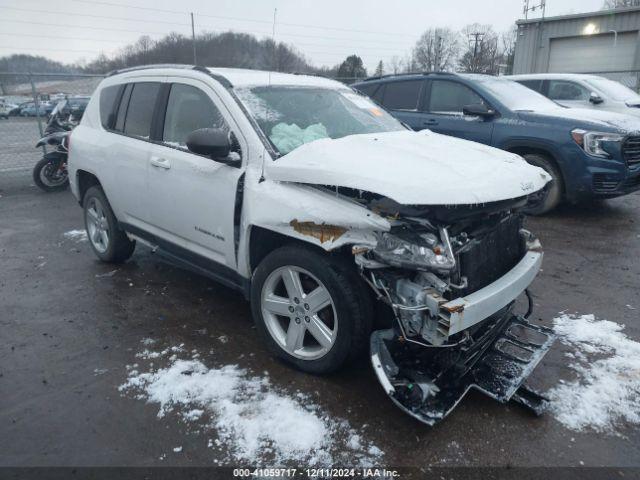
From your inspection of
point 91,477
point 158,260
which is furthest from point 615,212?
point 91,477

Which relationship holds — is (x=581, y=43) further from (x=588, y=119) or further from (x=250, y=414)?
(x=250, y=414)

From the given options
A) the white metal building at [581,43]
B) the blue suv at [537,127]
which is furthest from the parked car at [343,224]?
the white metal building at [581,43]

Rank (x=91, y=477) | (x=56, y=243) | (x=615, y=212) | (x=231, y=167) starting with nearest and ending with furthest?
(x=91, y=477)
(x=231, y=167)
(x=56, y=243)
(x=615, y=212)

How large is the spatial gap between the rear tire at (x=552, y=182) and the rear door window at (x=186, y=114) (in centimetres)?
455

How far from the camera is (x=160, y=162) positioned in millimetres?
3686

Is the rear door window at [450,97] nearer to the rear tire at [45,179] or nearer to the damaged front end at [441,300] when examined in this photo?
the damaged front end at [441,300]

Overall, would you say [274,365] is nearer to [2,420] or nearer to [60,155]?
[2,420]

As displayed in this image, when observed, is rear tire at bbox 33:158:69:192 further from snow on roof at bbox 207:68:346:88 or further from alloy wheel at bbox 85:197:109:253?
snow on roof at bbox 207:68:346:88

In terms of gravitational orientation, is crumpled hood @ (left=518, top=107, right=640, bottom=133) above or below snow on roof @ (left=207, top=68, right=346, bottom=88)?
below

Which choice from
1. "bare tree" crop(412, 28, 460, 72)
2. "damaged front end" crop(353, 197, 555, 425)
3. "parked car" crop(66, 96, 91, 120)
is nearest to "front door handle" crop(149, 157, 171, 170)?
"damaged front end" crop(353, 197, 555, 425)

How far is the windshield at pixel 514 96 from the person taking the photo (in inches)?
262

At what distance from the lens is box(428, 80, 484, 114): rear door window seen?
22.6ft

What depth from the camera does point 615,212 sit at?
6938mm

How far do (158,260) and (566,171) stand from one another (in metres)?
5.17
